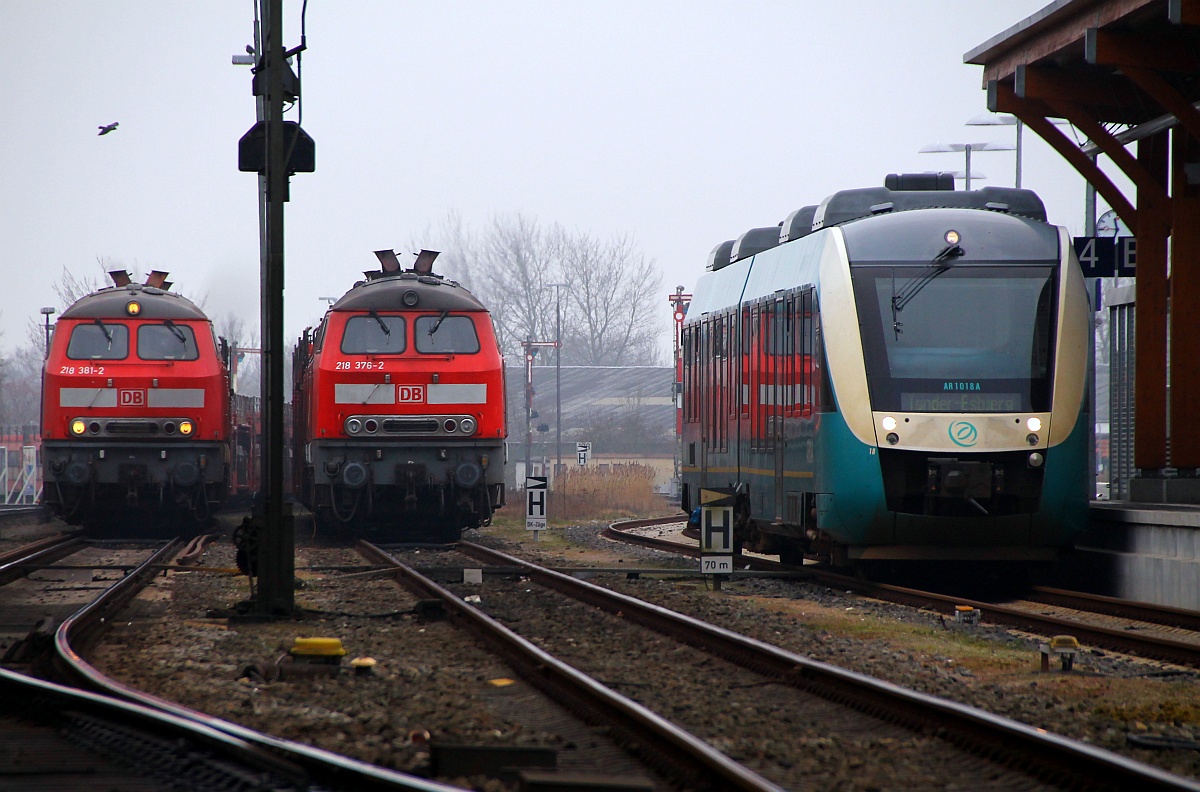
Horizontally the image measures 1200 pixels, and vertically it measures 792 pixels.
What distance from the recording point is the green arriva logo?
12242 mm

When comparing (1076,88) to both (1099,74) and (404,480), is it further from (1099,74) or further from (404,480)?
(404,480)

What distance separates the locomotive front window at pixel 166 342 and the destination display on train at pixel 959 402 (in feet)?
40.8

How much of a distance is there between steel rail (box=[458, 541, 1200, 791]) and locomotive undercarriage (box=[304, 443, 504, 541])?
9.18 metres

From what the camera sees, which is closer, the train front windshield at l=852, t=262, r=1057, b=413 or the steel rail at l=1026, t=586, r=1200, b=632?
the steel rail at l=1026, t=586, r=1200, b=632

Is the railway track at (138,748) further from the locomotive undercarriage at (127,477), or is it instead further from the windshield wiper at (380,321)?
the locomotive undercarriage at (127,477)

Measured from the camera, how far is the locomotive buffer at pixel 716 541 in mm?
13375

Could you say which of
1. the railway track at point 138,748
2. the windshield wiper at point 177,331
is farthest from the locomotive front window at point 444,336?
the railway track at point 138,748

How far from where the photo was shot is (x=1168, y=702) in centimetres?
724

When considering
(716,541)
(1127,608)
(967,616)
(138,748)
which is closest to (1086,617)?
(1127,608)

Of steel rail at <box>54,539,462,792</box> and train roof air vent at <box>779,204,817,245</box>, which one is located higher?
train roof air vent at <box>779,204,817,245</box>

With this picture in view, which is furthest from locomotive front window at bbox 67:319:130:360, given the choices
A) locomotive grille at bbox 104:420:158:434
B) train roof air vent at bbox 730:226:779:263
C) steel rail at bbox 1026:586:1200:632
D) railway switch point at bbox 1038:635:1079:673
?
railway switch point at bbox 1038:635:1079:673

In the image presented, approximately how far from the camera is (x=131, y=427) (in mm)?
20531

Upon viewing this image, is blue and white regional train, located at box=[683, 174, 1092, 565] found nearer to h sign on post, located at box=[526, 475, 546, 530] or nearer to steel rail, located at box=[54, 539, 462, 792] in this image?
steel rail, located at box=[54, 539, 462, 792]

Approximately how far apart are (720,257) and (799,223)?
367 cm
